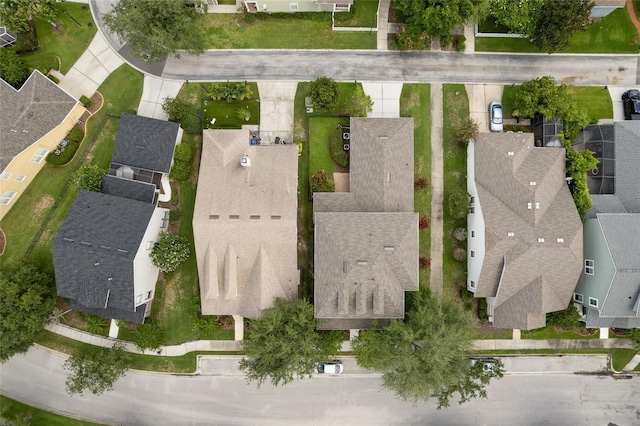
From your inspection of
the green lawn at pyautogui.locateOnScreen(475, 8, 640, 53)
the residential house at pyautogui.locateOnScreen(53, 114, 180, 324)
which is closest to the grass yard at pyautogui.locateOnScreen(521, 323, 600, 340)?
the green lawn at pyautogui.locateOnScreen(475, 8, 640, 53)

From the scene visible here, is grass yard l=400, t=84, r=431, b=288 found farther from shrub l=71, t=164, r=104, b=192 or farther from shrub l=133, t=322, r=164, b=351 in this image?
shrub l=71, t=164, r=104, b=192

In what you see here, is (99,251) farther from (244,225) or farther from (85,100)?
(85,100)

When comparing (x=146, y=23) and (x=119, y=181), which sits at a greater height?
(x=146, y=23)

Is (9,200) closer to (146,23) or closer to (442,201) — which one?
(146,23)

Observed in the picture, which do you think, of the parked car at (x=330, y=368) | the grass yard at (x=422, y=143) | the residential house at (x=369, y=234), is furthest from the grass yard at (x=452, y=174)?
the parked car at (x=330, y=368)

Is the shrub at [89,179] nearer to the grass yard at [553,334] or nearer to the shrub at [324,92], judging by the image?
the shrub at [324,92]

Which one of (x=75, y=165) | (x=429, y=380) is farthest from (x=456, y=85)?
(x=75, y=165)
